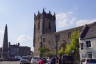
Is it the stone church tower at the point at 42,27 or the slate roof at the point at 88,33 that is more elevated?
the stone church tower at the point at 42,27

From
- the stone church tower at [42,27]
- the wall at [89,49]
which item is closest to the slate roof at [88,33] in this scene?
the wall at [89,49]

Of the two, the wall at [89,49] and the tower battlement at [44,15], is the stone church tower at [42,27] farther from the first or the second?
the wall at [89,49]

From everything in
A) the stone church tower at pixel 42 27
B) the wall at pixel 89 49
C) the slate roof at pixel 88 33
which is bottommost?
the wall at pixel 89 49

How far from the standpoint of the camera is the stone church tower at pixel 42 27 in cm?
10194

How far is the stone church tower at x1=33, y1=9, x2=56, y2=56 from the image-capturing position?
102 metres

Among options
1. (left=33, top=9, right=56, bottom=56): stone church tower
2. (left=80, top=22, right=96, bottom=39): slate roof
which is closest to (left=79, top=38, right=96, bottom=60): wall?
(left=80, top=22, right=96, bottom=39): slate roof

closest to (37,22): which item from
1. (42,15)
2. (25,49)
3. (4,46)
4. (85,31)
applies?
(42,15)

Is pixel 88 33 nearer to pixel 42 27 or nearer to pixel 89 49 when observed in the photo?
pixel 89 49

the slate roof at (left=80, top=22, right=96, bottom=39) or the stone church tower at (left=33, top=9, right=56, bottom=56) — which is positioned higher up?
the stone church tower at (left=33, top=9, right=56, bottom=56)

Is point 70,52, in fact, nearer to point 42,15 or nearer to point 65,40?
point 65,40

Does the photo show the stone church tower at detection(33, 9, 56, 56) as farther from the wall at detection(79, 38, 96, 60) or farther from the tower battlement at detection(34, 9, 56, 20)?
the wall at detection(79, 38, 96, 60)

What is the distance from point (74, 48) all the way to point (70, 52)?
5.46ft

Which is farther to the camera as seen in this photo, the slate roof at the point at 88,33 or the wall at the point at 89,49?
the slate roof at the point at 88,33

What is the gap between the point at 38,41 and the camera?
103938 millimetres
